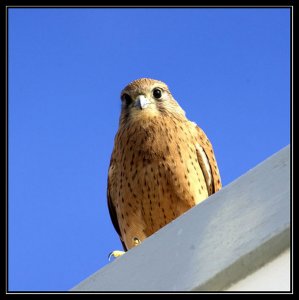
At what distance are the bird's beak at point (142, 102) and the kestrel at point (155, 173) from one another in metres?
0.13

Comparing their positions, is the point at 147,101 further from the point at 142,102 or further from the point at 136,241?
the point at 136,241

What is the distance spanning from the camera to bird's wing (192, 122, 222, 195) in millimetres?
5773

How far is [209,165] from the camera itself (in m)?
5.83

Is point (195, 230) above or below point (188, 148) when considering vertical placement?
below

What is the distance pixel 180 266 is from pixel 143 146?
121 inches

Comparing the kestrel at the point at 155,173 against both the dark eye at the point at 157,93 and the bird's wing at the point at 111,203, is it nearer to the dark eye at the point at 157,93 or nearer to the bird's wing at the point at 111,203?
the bird's wing at the point at 111,203

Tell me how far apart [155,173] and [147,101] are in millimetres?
1110

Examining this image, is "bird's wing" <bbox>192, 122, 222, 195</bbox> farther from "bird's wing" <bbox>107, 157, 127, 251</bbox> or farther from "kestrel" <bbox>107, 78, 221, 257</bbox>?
"bird's wing" <bbox>107, 157, 127, 251</bbox>

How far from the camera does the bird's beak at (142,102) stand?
640 cm

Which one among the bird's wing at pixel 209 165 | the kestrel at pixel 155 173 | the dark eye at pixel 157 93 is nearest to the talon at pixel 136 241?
the kestrel at pixel 155 173

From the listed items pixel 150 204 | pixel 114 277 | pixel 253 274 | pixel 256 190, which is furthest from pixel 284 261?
pixel 150 204

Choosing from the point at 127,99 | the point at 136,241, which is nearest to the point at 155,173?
the point at 136,241

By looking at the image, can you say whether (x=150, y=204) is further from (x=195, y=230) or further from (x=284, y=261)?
Answer: (x=284, y=261)

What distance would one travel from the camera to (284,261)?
8.05 ft
